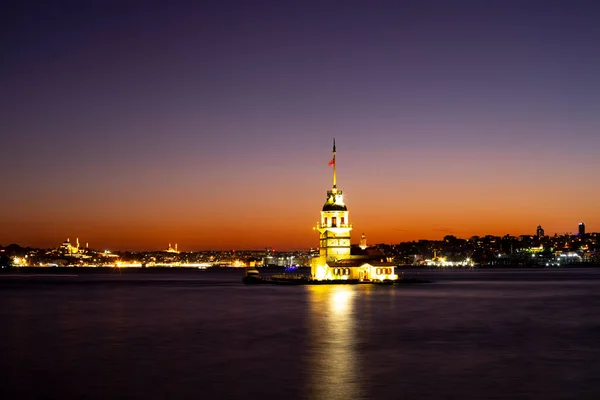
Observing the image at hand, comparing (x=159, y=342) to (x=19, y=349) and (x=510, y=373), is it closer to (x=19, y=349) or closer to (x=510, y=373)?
(x=19, y=349)

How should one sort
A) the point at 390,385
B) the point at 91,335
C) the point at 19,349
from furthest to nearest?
the point at 91,335 < the point at 19,349 < the point at 390,385

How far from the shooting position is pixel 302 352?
35656mm

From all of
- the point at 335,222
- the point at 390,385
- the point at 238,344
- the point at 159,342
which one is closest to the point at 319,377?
the point at 390,385

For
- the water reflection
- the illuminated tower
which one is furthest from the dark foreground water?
the illuminated tower

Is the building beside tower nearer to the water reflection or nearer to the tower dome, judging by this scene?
the tower dome

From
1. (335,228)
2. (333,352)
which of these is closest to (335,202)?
(335,228)

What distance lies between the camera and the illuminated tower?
94.2m

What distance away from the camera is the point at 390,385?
26922 mm

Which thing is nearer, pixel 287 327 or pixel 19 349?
pixel 19 349

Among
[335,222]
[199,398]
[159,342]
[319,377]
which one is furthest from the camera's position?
[335,222]

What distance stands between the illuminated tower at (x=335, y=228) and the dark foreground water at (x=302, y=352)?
30.6 meters

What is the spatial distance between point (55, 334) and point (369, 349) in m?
19.0

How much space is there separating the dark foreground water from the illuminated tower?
3056 cm

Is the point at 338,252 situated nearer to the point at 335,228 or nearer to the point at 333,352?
the point at 335,228
